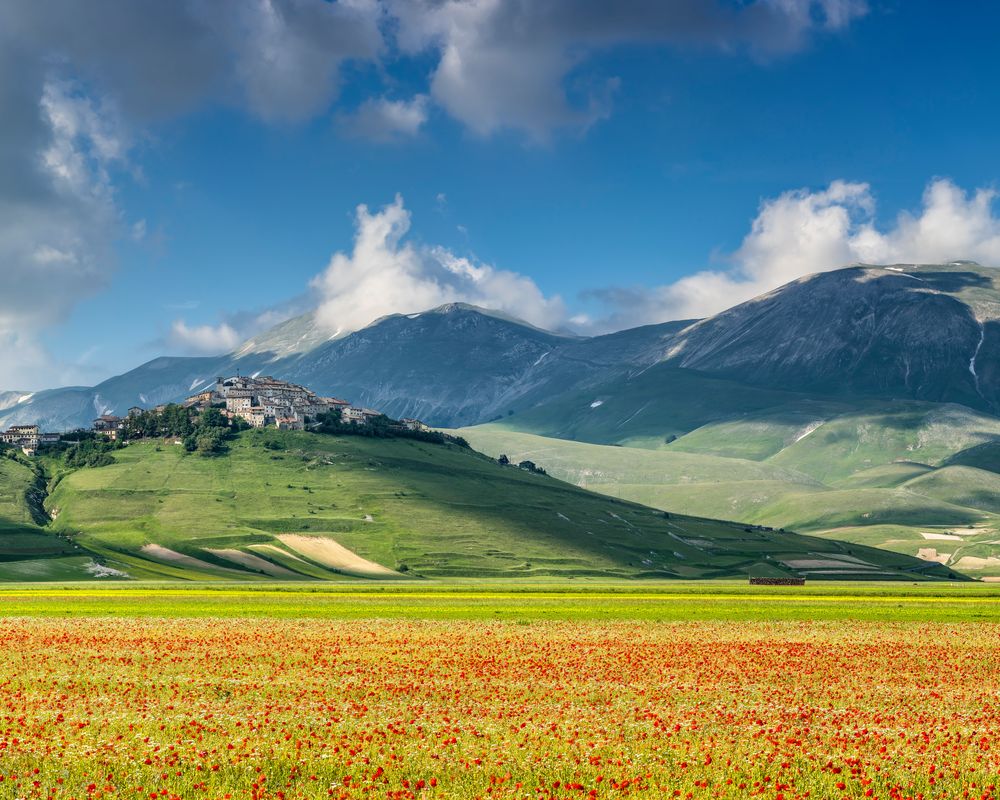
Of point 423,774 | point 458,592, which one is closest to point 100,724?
point 423,774

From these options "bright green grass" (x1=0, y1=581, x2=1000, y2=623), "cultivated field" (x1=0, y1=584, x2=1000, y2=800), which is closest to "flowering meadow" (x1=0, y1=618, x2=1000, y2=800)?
"cultivated field" (x1=0, y1=584, x2=1000, y2=800)

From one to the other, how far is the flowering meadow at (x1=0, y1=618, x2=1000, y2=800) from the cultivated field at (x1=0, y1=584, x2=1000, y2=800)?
0.38ft

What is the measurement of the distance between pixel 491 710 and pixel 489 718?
5.68 feet

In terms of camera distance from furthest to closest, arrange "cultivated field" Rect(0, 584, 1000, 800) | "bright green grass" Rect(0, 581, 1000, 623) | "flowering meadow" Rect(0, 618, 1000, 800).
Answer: "bright green grass" Rect(0, 581, 1000, 623) < "cultivated field" Rect(0, 584, 1000, 800) < "flowering meadow" Rect(0, 618, 1000, 800)

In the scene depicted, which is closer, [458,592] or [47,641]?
[47,641]

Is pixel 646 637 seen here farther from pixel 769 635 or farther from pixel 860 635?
pixel 860 635

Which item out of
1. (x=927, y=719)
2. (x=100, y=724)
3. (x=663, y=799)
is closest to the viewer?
(x=663, y=799)

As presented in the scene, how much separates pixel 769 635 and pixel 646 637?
8.84 m

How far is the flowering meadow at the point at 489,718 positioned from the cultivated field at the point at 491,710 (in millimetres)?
116

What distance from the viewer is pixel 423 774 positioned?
30.4 meters

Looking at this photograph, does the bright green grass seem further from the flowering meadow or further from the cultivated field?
the flowering meadow

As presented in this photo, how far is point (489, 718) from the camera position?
38.0 metres

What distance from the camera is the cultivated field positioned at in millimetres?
29984

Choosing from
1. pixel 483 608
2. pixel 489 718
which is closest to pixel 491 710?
pixel 489 718
